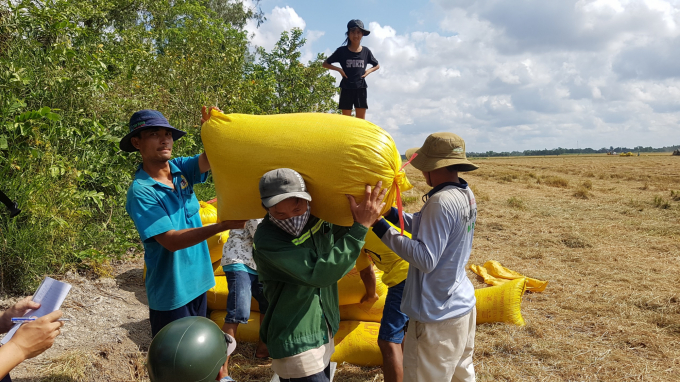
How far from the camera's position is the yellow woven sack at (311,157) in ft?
7.17

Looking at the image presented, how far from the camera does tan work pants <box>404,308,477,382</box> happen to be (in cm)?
259

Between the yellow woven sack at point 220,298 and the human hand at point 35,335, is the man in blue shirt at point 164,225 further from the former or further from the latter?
the yellow woven sack at point 220,298

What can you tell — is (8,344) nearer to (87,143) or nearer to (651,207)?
(87,143)

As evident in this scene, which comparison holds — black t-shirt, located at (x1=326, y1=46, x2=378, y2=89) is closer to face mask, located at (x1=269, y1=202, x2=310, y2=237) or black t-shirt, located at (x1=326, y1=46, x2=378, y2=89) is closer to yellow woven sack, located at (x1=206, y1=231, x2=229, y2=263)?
yellow woven sack, located at (x1=206, y1=231, x2=229, y2=263)

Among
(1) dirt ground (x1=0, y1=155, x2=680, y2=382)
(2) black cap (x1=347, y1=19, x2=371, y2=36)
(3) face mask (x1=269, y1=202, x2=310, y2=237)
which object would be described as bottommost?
(1) dirt ground (x1=0, y1=155, x2=680, y2=382)

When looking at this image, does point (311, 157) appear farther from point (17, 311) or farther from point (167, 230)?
point (17, 311)

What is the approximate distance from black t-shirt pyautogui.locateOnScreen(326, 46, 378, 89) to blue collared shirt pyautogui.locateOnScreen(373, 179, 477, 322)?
4.08 m

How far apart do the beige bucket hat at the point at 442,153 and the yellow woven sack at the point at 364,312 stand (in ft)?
6.61

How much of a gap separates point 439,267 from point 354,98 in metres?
4.37

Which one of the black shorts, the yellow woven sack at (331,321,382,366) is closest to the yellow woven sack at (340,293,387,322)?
the yellow woven sack at (331,321,382,366)

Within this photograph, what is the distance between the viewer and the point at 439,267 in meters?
2.60

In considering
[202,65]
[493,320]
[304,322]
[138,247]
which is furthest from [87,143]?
[493,320]

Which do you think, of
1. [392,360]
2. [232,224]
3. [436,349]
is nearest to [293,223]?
[232,224]

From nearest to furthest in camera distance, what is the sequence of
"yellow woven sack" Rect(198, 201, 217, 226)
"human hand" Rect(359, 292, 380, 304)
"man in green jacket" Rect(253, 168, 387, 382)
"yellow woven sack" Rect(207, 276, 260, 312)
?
1. "man in green jacket" Rect(253, 168, 387, 382)
2. "human hand" Rect(359, 292, 380, 304)
3. "yellow woven sack" Rect(207, 276, 260, 312)
4. "yellow woven sack" Rect(198, 201, 217, 226)
